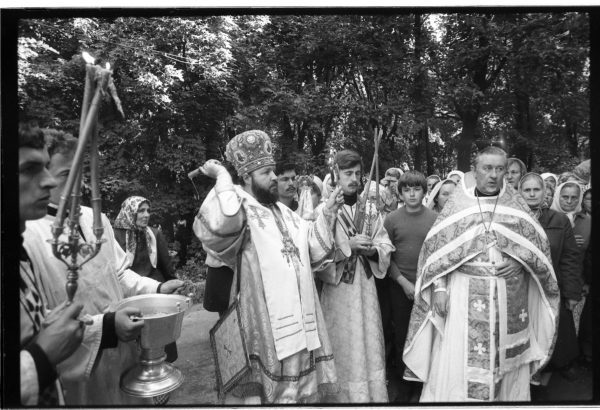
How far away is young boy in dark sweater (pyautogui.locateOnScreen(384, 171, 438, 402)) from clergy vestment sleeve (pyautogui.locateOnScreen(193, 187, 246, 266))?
70.4 inches

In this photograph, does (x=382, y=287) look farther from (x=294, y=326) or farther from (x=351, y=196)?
(x=294, y=326)

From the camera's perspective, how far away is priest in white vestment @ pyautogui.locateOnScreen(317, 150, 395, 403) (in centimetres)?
331

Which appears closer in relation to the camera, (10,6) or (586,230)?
(10,6)

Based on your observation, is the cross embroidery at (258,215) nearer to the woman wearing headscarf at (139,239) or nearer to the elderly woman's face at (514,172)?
the woman wearing headscarf at (139,239)

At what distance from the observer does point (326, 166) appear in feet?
17.7

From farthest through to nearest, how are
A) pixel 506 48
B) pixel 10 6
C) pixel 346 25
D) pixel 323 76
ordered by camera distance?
pixel 323 76 → pixel 506 48 → pixel 346 25 → pixel 10 6

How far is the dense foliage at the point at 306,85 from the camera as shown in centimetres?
290

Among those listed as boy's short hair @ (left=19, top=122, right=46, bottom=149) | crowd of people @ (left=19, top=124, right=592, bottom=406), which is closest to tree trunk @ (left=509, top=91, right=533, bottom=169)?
crowd of people @ (left=19, top=124, right=592, bottom=406)

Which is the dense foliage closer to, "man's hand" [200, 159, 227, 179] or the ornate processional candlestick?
the ornate processional candlestick

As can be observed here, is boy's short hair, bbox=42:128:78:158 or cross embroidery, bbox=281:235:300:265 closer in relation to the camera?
boy's short hair, bbox=42:128:78:158

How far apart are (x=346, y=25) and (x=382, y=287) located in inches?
95.0

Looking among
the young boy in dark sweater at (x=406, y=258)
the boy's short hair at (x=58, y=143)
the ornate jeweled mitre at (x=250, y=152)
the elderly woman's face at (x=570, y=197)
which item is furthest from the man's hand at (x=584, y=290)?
the boy's short hair at (x=58, y=143)

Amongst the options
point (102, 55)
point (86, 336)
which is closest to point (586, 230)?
point (86, 336)

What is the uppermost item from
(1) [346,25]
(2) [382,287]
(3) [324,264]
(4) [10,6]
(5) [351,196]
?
(1) [346,25]
